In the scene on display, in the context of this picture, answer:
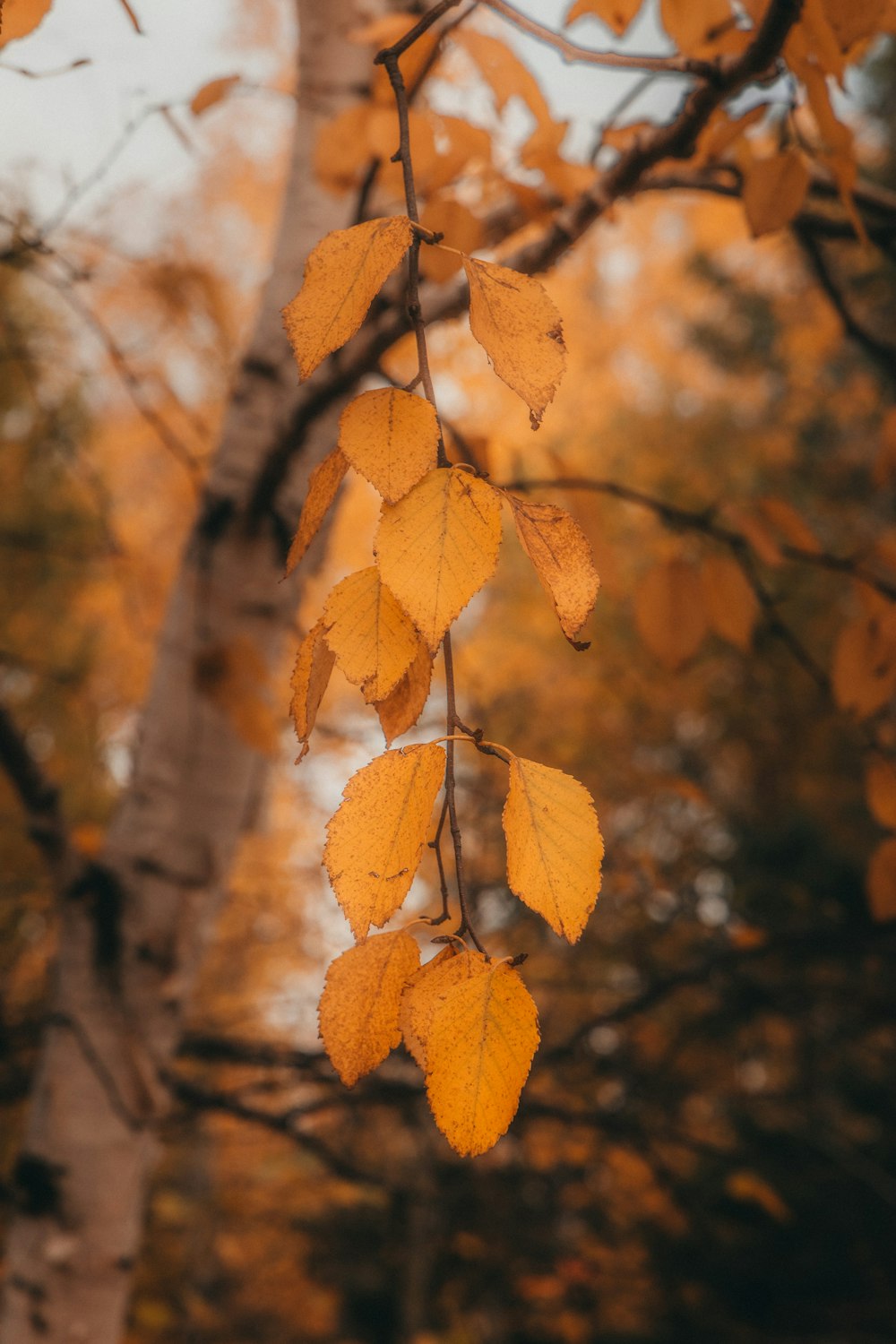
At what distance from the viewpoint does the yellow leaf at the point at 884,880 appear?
717 millimetres

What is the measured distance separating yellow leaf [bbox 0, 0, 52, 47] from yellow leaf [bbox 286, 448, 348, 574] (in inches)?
11.0

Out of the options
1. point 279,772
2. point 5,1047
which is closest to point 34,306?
point 279,772

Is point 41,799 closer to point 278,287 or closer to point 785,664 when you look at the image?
point 278,287

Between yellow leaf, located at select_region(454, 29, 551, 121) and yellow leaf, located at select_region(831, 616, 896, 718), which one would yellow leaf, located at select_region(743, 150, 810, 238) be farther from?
yellow leaf, located at select_region(831, 616, 896, 718)

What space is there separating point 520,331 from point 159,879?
75cm

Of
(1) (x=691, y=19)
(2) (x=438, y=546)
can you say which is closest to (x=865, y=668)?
(1) (x=691, y=19)

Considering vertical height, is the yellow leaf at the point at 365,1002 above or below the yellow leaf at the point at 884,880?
above

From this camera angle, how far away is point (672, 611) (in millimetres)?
806

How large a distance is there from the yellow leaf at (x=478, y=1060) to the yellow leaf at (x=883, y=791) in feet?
1.76

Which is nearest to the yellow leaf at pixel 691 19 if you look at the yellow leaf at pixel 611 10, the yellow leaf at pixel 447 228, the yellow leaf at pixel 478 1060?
the yellow leaf at pixel 611 10

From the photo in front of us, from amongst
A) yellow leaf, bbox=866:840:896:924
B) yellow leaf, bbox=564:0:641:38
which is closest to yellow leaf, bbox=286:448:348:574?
yellow leaf, bbox=564:0:641:38

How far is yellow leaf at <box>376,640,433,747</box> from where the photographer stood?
11.5 inches

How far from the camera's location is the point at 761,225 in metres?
0.58

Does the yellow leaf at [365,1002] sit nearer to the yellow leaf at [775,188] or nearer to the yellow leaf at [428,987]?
the yellow leaf at [428,987]
